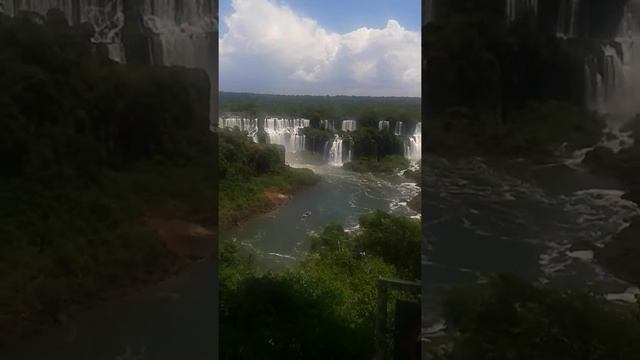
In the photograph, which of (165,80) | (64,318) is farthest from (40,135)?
(64,318)

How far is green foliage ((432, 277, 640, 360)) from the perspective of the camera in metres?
2.49

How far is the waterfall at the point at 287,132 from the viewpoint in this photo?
6996 mm

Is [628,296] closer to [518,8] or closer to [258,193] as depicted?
[518,8]

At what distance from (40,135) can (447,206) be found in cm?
178

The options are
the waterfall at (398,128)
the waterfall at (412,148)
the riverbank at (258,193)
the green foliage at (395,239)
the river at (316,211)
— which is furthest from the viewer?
the river at (316,211)

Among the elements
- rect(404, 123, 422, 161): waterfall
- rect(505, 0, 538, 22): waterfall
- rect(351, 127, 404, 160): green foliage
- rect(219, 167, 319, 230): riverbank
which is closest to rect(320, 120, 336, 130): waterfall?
rect(351, 127, 404, 160): green foliage

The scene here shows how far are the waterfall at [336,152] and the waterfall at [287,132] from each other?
1.16ft

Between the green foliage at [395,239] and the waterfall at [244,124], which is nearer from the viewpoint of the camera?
the green foliage at [395,239]

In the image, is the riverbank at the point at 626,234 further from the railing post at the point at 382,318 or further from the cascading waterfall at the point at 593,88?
the railing post at the point at 382,318

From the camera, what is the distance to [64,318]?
2.61 metres

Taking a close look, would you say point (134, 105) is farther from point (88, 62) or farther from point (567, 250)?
point (567, 250)

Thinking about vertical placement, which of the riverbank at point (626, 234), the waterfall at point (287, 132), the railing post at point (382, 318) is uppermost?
the waterfall at point (287, 132)

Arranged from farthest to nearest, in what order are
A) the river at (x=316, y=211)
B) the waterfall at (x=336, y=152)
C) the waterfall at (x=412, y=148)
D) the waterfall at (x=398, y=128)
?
the waterfall at (x=336, y=152), the river at (x=316, y=211), the waterfall at (x=398, y=128), the waterfall at (x=412, y=148)

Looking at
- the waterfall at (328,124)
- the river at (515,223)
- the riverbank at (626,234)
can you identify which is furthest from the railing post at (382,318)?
the waterfall at (328,124)
